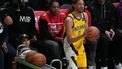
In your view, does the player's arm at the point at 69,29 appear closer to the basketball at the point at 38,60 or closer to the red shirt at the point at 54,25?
the basketball at the point at 38,60

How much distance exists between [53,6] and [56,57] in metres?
1.19

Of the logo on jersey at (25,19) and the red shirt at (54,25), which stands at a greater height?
the logo on jersey at (25,19)

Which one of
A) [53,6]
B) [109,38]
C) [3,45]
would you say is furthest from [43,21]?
[109,38]

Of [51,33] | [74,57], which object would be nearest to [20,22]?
[51,33]

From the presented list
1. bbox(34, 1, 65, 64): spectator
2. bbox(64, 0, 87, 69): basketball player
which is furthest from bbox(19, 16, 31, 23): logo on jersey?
bbox(64, 0, 87, 69): basketball player

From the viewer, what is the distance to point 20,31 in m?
9.08

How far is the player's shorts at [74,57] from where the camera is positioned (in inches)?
310

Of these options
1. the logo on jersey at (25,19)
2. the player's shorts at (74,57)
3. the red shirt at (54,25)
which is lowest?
the player's shorts at (74,57)

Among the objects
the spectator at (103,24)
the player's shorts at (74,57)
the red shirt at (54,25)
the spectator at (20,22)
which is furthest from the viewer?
the spectator at (103,24)

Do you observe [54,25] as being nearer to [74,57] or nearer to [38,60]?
[74,57]

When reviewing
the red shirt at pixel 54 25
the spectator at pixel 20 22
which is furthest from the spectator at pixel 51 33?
the spectator at pixel 20 22

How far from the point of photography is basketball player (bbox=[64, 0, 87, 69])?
7.78m

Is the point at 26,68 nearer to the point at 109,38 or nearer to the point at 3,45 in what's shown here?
the point at 3,45

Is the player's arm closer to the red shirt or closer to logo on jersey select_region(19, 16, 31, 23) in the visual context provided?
the red shirt
